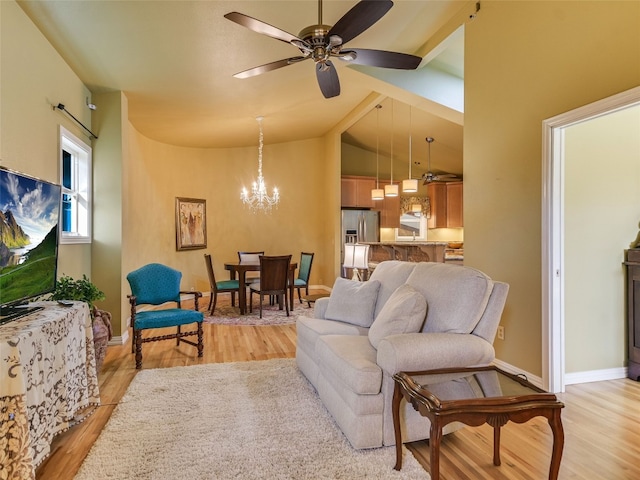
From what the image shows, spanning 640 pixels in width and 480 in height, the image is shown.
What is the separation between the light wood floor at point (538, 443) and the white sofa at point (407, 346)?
11.3 inches

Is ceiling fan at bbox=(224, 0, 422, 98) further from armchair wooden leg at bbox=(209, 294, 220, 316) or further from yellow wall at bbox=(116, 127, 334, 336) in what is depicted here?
yellow wall at bbox=(116, 127, 334, 336)

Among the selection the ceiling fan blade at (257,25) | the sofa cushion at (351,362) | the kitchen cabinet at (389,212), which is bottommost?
the sofa cushion at (351,362)

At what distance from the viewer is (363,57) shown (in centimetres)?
300

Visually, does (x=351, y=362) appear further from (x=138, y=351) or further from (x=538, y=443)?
(x=138, y=351)

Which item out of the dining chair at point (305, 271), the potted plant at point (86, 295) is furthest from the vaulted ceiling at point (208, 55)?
the dining chair at point (305, 271)

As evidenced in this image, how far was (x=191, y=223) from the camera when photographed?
7406 millimetres

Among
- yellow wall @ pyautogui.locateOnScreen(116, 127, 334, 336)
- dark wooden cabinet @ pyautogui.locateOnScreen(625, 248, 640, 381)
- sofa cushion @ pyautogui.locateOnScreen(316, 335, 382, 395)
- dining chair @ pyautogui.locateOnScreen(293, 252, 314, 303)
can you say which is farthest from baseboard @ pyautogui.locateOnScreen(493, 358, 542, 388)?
yellow wall @ pyautogui.locateOnScreen(116, 127, 334, 336)

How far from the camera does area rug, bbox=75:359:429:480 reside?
1.92m

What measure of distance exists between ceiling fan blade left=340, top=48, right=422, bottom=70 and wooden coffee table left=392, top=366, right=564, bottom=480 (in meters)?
2.42

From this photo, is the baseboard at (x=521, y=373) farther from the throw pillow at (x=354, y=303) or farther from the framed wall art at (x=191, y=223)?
the framed wall art at (x=191, y=223)

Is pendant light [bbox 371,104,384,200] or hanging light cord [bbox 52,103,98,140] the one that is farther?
pendant light [bbox 371,104,384,200]

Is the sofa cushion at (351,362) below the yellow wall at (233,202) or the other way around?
below

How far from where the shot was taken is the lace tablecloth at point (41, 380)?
5.23 feet

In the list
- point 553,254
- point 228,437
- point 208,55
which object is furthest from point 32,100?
point 553,254
